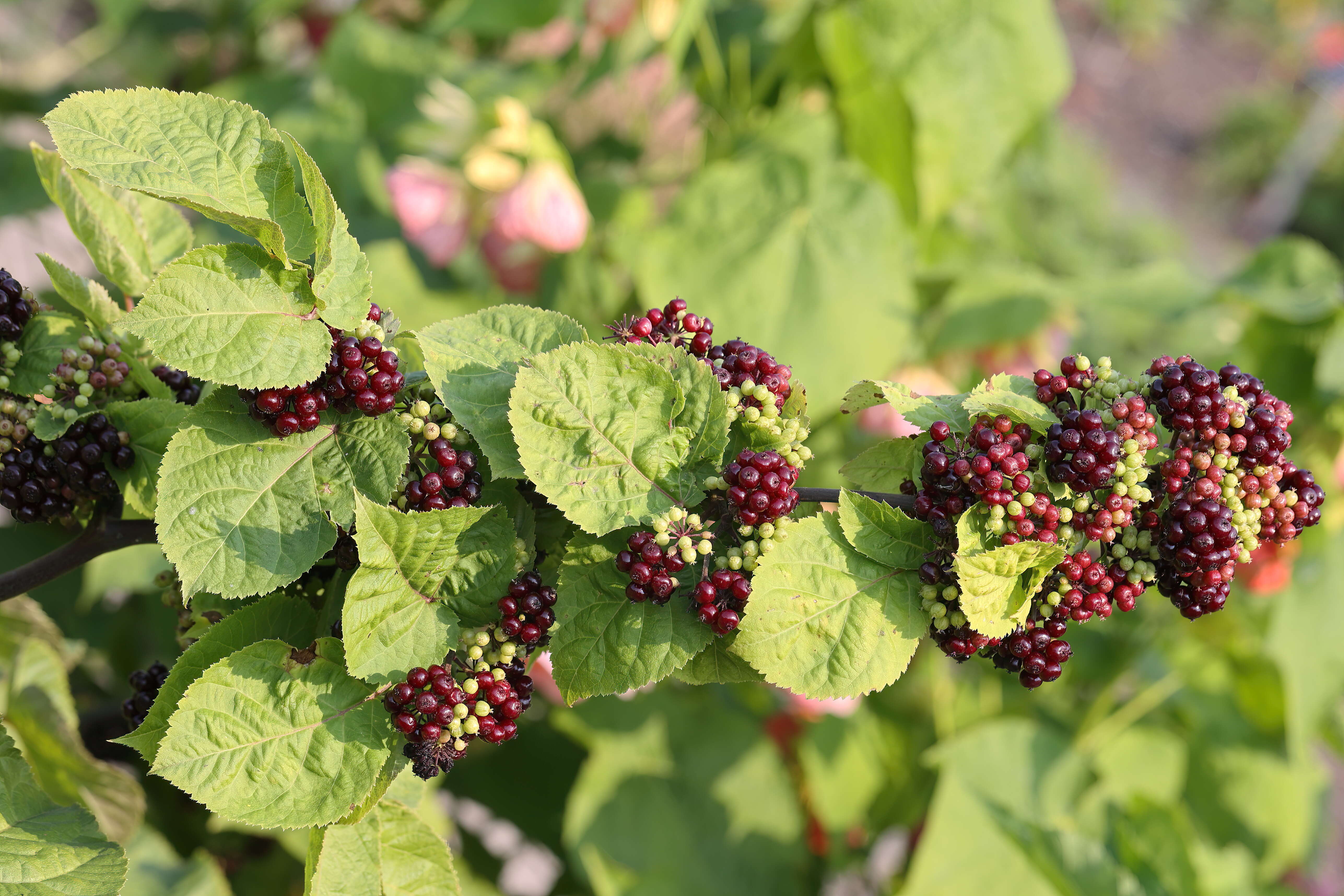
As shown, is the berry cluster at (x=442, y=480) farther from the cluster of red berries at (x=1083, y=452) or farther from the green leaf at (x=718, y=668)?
the cluster of red berries at (x=1083, y=452)

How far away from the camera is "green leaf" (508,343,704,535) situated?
1.86 feet

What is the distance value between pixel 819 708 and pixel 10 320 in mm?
1119

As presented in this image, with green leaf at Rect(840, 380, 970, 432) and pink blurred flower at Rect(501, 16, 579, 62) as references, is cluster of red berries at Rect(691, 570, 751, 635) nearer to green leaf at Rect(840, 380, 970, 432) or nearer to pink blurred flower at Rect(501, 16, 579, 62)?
green leaf at Rect(840, 380, 970, 432)

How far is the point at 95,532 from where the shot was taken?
66 cm

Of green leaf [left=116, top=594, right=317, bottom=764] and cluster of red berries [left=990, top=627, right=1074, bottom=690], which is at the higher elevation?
cluster of red berries [left=990, top=627, right=1074, bottom=690]

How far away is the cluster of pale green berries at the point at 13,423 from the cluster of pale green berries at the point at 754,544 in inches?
17.1

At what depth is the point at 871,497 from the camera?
25.3 inches

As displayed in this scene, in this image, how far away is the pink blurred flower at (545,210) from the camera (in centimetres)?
163

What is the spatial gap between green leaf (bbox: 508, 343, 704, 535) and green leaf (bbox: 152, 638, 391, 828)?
0.59 ft

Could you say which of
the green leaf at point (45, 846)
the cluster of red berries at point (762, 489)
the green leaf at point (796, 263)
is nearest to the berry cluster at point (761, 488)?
the cluster of red berries at point (762, 489)

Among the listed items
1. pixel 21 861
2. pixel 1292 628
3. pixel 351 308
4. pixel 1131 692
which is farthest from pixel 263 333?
pixel 1131 692

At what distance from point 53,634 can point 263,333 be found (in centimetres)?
54

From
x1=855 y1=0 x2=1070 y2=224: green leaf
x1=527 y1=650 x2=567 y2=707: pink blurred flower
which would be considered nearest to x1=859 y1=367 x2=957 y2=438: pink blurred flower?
x1=855 y1=0 x2=1070 y2=224: green leaf

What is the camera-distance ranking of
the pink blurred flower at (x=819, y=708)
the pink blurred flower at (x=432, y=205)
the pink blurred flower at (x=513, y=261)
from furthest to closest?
the pink blurred flower at (x=513, y=261)
the pink blurred flower at (x=432, y=205)
the pink blurred flower at (x=819, y=708)
